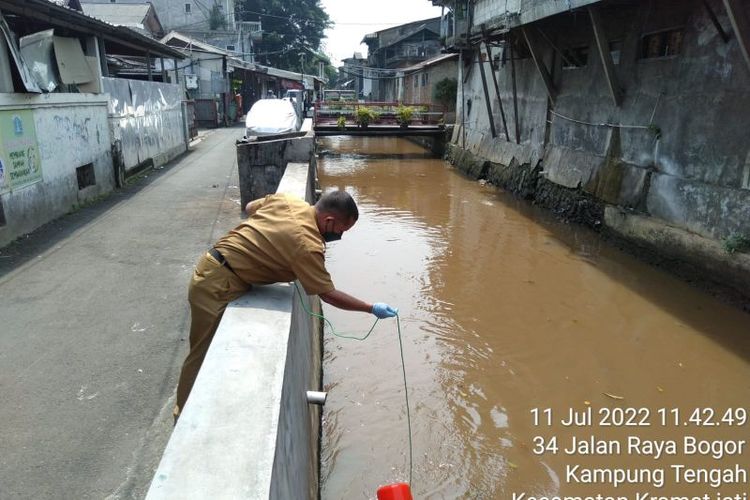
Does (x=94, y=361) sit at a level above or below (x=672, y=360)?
above

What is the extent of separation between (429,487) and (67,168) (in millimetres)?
8624

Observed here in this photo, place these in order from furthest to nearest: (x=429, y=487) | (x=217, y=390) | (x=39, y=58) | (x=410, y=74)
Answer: (x=410, y=74) < (x=39, y=58) < (x=429, y=487) < (x=217, y=390)

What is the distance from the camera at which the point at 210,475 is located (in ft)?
5.48

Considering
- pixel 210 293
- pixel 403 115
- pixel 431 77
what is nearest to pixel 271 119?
pixel 403 115

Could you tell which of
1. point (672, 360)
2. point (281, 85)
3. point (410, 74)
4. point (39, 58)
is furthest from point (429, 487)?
point (281, 85)

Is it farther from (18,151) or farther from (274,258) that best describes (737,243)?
(18,151)

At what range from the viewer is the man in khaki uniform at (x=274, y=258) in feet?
9.26

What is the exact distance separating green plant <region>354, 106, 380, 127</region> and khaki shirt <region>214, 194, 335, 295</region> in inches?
737

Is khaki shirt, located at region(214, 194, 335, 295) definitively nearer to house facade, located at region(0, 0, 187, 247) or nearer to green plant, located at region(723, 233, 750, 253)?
house facade, located at region(0, 0, 187, 247)

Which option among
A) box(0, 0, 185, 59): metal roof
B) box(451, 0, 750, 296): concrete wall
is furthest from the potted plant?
box(0, 0, 185, 59): metal roof

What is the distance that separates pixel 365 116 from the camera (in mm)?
21297

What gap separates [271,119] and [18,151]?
7281mm

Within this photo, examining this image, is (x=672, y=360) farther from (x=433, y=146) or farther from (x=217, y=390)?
(x=433, y=146)

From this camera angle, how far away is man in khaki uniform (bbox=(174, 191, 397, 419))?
2.82 meters
